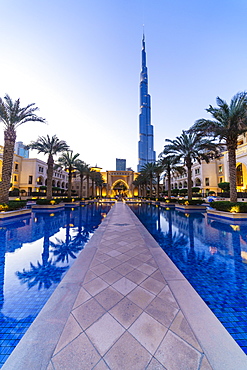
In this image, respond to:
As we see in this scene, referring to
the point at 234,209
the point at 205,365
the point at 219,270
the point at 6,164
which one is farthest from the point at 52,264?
the point at 234,209

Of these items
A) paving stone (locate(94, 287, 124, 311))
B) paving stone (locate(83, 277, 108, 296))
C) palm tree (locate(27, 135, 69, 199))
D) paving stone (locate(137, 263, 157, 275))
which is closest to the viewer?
paving stone (locate(94, 287, 124, 311))

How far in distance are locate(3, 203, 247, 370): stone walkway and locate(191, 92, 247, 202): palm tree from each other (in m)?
12.2

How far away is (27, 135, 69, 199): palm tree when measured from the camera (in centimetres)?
1800

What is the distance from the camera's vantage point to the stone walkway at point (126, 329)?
149 centimetres

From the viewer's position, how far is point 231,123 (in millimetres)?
11750

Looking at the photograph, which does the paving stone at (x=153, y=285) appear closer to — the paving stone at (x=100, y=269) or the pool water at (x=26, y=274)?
the paving stone at (x=100, y=269)

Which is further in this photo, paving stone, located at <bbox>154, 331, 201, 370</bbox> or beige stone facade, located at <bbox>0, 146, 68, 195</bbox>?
beige stone facade, located at <bbox>0, 146, 68, 195</bbox>

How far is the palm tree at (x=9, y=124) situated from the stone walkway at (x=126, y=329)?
40.7ft

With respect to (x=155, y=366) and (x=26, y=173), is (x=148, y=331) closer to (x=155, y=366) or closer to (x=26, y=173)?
(x=155, y=366)

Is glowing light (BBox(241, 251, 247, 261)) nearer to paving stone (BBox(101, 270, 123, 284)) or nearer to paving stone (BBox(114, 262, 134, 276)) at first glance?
paving stone (BBox(114, 262, 134, 276))

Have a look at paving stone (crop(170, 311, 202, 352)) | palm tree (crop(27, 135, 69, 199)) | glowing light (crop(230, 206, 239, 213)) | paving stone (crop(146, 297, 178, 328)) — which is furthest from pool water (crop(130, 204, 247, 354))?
palm tree (crop(27, 135, 69, 199))

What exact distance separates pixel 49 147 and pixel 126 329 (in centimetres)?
2004

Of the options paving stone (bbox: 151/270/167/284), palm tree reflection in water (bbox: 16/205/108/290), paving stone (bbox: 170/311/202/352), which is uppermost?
paving stone (bbox: 170/311/202/352)

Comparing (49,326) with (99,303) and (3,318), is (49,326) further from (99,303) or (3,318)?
(3,318)
